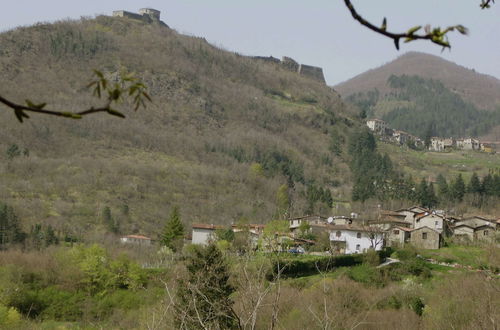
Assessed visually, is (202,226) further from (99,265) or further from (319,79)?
(319,79)

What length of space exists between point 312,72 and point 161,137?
70.0 metres

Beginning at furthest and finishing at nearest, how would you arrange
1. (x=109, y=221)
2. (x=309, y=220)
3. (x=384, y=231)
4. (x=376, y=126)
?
(x=376, y=126)
(x=109, y=221)
(x=309, y=220)
(x=384, y=231)

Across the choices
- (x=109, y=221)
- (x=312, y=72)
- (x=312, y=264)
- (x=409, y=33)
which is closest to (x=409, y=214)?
(x=312, y=264)

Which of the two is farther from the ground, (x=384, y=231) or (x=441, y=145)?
(x=441, y=145)

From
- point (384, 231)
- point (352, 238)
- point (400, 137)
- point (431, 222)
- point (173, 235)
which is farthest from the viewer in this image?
point (400, 137)

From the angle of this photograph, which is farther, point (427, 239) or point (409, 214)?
point (409, 214)

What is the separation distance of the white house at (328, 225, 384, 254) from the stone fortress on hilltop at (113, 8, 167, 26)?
10505 centimetres

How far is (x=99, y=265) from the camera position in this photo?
39094mm

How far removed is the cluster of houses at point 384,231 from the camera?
47625 millimetres

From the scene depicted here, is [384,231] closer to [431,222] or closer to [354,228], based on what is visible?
[354,228]

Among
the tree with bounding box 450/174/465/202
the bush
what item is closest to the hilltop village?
the bush

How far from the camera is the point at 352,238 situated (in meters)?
50.1

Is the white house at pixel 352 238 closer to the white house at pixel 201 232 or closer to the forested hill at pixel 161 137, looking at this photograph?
the white house at pixel 201 232

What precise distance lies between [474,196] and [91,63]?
6837cm
